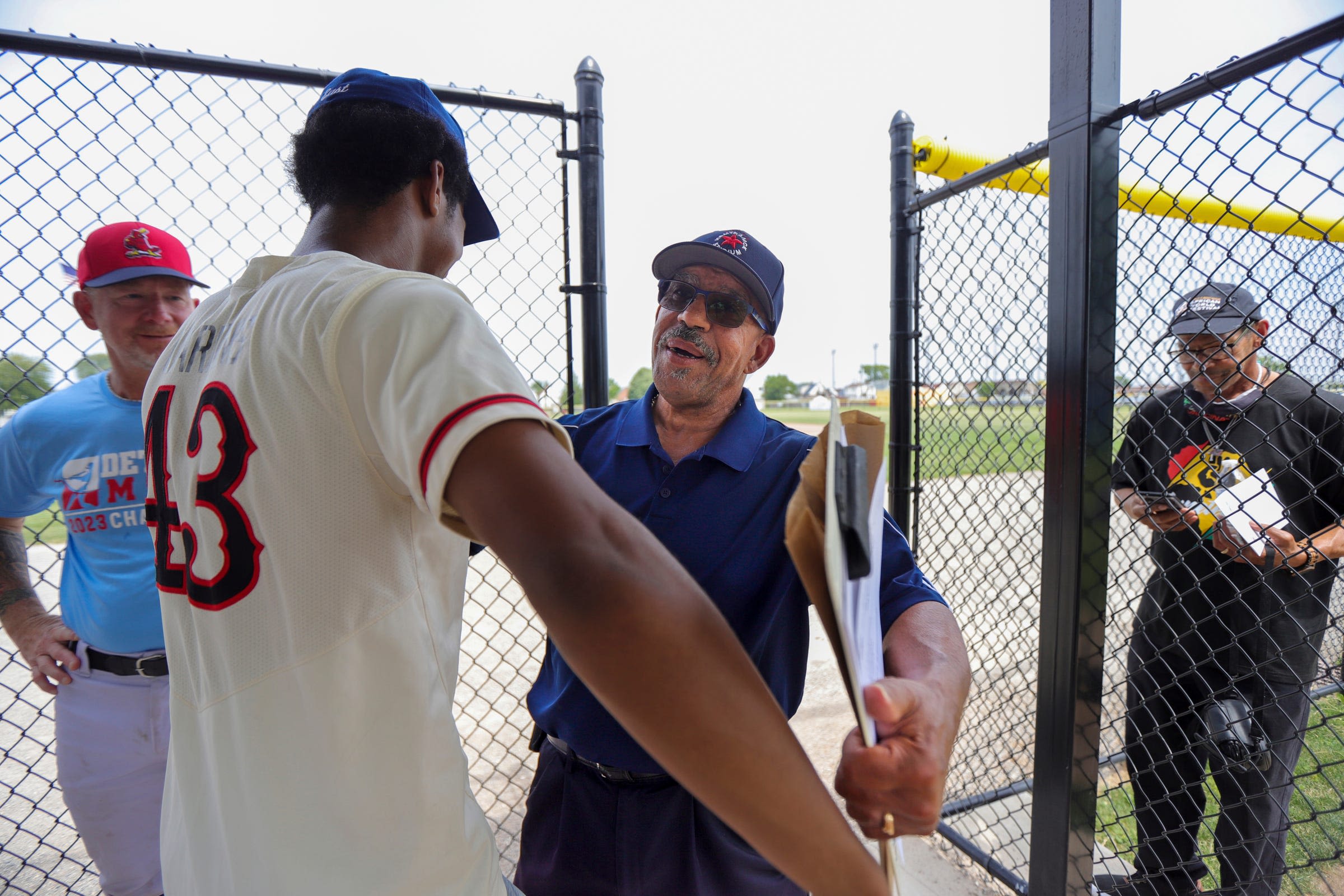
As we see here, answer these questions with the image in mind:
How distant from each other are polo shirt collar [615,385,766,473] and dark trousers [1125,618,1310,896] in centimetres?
168

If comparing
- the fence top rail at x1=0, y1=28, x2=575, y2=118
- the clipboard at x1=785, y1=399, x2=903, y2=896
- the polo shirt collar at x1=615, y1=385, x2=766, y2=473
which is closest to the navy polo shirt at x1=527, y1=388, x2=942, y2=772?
the polo shirt collar at x1=615, y1=385, x2=766, y2=473

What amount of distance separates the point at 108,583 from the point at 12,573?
55cm

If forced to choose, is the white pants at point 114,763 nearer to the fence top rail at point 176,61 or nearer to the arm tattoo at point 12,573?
the arm tattoo at point 12,573

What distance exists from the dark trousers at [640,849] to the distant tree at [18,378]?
2.13m

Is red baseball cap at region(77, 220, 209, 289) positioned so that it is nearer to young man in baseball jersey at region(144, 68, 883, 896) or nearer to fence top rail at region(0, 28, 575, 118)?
fence top rail at region(0, 28, 575, 118)

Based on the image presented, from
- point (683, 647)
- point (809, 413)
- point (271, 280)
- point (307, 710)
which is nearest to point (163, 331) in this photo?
point (271, 280)

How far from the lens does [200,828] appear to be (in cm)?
97

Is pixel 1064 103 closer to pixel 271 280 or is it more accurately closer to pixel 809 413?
pixel 271 280

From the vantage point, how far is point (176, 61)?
6.50 ft

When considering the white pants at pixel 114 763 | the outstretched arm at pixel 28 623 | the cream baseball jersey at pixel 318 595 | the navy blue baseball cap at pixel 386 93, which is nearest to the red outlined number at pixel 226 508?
the cream baseball jersey at pixel 318 595

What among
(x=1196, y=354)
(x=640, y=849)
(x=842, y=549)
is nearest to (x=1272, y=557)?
(x=1196, y=354)

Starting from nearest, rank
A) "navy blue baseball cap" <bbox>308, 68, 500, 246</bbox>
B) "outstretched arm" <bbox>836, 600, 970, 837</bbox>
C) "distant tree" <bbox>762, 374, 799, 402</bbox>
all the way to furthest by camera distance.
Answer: "outstretched arm" <bbox>836, 600, 970, 837</bbox> < "navy blue baseball cap" <bbox>308, 68, 500, 246</bbox> < "distant tree" <bbox>762, 374, 799, 402</bbox>

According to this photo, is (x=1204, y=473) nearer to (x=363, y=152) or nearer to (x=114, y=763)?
(x=363, y=152)

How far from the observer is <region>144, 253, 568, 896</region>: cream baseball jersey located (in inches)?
31.3
